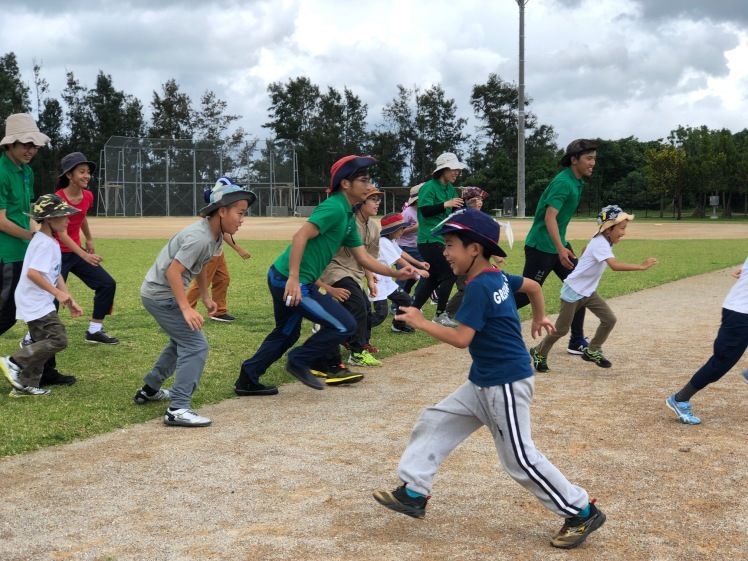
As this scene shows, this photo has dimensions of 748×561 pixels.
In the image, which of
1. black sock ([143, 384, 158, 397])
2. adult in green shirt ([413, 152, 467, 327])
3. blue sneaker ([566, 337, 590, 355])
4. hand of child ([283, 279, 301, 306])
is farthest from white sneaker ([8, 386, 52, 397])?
blue sneaker ([566, 337, 590, 355])

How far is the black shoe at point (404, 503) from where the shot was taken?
12.7ft

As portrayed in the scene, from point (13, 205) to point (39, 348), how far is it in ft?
4.27

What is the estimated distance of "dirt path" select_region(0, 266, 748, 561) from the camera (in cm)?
366

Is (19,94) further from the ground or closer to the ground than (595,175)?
further from the ground

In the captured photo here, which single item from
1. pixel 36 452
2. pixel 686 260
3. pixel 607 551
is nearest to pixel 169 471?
pixel 36 452

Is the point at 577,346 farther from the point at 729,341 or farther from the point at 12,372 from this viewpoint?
the point at 12,372

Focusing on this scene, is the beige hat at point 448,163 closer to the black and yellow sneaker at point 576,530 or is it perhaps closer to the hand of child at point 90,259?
the hand of child at point 90,259

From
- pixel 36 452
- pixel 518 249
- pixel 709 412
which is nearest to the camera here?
pixel 36 452

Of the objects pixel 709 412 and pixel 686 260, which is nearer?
pixel 709 412

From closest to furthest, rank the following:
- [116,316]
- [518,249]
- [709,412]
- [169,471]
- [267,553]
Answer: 1. [267,553]
2. [169,471]
3. [709,412]
4. [116,316]
5. [518,249]

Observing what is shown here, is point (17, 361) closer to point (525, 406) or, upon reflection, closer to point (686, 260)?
point (525, 406)

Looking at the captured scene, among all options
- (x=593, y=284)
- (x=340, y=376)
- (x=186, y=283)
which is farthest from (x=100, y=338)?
(x=593, y=284)

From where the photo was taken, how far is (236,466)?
4.76 m

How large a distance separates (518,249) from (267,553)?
947 inches
